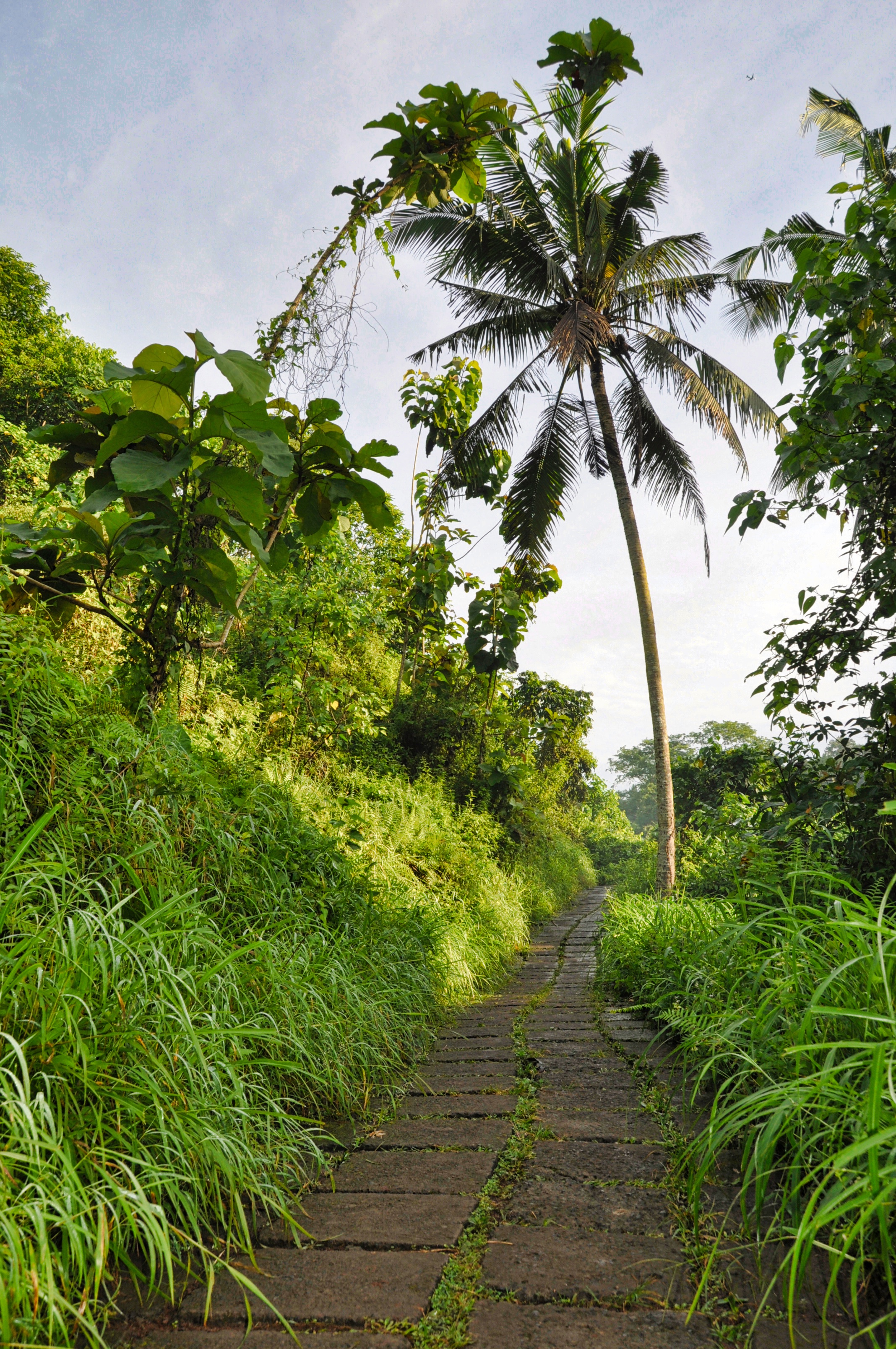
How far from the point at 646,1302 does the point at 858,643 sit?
313 cm

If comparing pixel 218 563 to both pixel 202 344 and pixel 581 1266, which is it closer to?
pixel 202 344

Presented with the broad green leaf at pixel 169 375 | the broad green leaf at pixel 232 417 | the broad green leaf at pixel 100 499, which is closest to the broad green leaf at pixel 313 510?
the broad green leaf at pixel 232 417

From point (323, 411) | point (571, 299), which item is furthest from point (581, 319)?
point (323, 411)

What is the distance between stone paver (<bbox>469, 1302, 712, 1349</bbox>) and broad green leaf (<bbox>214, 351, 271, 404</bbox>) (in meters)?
2.38

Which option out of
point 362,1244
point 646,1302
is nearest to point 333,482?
point 362,1244

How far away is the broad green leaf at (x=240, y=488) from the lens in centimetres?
241

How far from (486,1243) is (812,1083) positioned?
0.81m

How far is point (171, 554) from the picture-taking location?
2.77 metres

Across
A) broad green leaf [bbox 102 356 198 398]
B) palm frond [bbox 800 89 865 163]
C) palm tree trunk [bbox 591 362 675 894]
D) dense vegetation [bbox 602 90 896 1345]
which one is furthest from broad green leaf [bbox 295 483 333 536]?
palm frond [bbox 800 89 865 163]

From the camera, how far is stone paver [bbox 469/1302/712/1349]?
4.21ft

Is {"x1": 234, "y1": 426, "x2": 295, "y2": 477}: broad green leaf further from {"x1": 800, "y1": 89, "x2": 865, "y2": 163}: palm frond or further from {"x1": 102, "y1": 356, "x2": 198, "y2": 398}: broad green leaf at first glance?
{"x1": 800, "y1": 89, "x2": 865, "y2": 163}: palm frond

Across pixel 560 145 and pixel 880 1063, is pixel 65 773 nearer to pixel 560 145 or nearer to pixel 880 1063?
pixel 880 1063

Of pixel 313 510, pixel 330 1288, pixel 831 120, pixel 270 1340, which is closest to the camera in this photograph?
pixel 270 1340

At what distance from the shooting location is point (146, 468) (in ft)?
7.60
